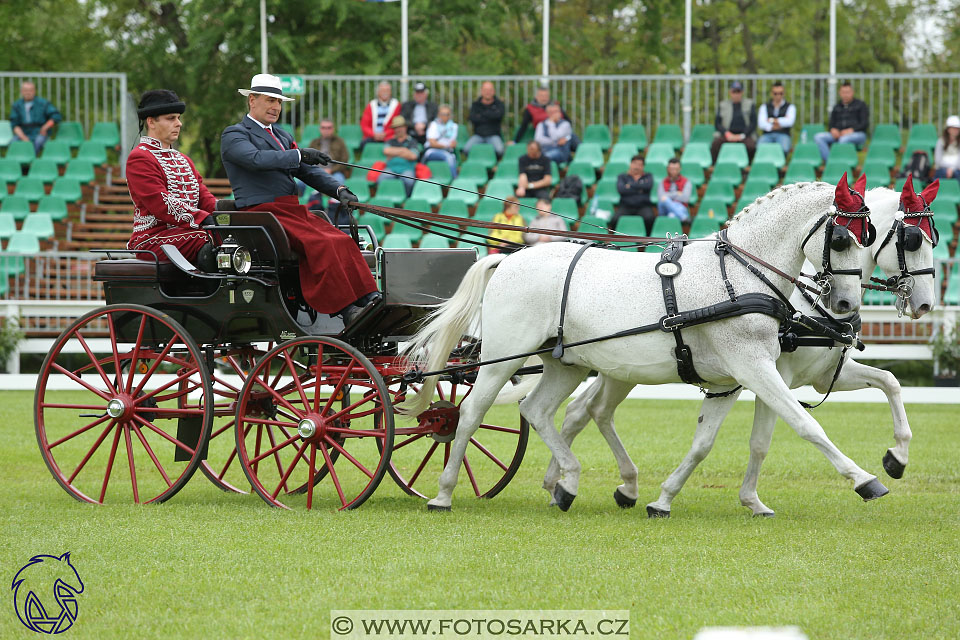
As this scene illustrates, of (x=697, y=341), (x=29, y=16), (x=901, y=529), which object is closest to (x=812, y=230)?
(x=697, y=341)

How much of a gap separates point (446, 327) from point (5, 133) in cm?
1534

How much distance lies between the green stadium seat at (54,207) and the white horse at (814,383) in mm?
12733

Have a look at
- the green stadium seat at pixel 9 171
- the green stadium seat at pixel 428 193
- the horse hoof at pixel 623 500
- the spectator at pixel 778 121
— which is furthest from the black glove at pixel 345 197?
the green stadium seat at pixel 9 171

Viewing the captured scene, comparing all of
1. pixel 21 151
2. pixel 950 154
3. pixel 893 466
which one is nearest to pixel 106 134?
pixel 21 151

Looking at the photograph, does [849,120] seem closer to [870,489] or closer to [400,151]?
[400,151]

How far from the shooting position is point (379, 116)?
61.6 feet

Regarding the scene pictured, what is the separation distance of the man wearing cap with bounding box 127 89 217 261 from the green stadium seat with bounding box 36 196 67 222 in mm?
11502

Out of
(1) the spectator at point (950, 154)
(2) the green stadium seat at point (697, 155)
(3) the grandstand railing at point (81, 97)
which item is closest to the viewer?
(1) the spectator at point (950, 154)

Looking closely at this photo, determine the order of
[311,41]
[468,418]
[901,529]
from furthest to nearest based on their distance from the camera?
1. [311,41]
2. [468,418]
3. [901,529]

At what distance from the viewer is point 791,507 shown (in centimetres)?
741

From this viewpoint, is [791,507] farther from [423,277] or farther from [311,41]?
[311,41]

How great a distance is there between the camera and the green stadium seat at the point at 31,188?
18.7 meters

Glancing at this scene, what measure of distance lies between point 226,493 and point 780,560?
151 inches

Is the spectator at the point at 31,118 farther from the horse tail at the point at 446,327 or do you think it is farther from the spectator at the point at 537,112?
the horse tail at the point at 446,327
